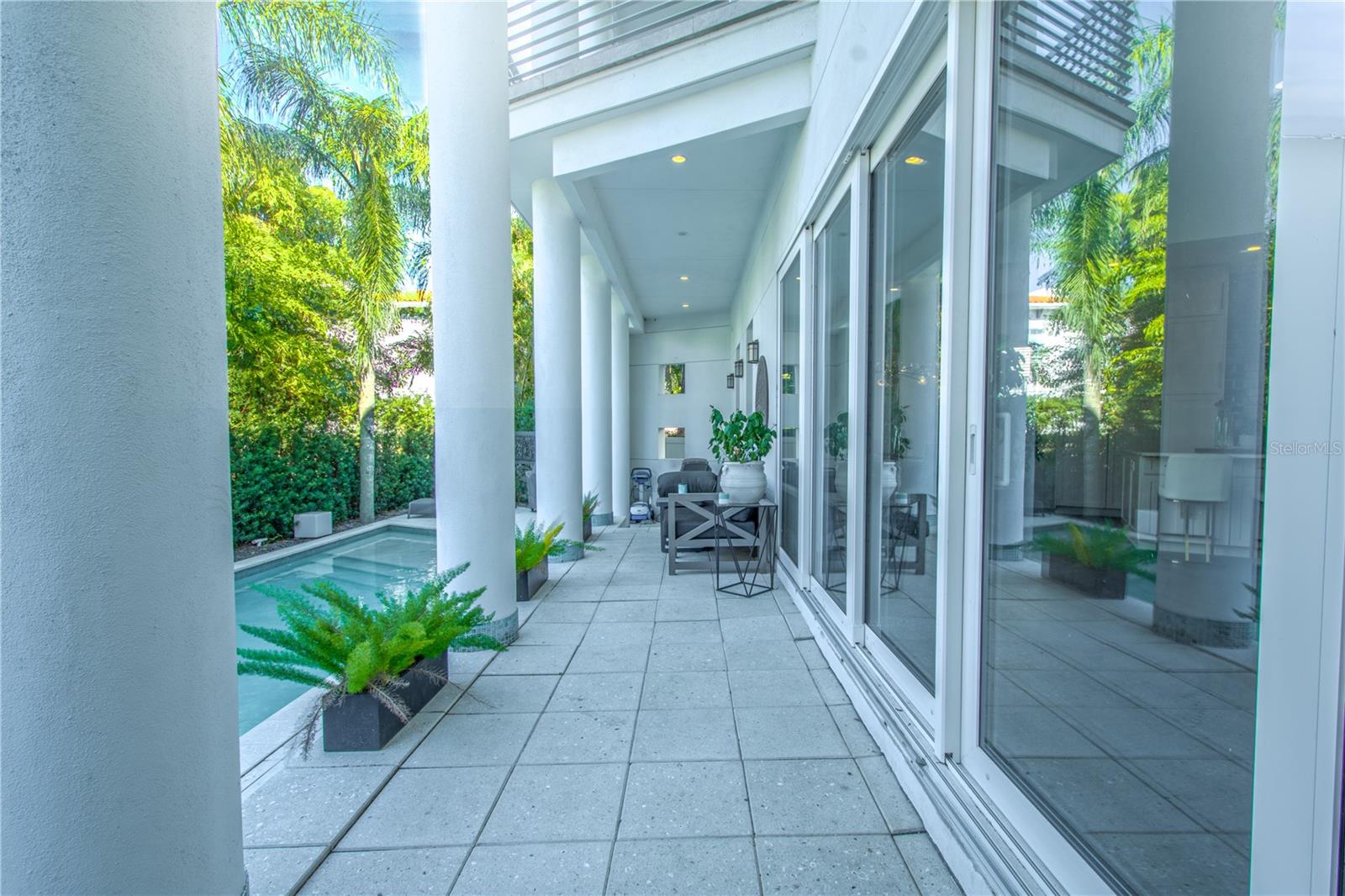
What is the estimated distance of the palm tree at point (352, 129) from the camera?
30.4 feet

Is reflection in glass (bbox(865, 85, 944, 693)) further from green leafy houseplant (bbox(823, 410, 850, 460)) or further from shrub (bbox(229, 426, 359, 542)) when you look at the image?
shrub (bbox(229, 426, 359, 542))

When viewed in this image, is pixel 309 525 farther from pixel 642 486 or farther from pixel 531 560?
pixel 531 560

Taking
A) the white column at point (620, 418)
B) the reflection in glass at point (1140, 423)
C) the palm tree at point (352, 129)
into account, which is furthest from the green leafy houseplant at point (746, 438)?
the palm tree at point (352, 129)

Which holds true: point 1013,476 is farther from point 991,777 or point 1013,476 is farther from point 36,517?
point 36,517

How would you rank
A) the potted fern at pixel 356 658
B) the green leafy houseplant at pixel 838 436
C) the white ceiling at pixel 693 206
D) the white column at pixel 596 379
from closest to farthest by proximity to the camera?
the potted fern at pixel 356 658 < the green leafy houseplant at pixel 838 436 < the white ceiling at pixel 693 206 < the white column at pixel 596 379

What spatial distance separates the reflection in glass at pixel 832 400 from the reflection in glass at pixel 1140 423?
1775mm

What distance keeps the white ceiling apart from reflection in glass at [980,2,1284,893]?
3.78m

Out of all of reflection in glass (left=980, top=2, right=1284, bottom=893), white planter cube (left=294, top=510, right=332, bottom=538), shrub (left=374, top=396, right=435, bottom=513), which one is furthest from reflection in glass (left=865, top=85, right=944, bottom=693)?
shrub (left=374, top=396, right=435, bottom=513)

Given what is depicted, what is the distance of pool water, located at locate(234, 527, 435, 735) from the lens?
12.7ft

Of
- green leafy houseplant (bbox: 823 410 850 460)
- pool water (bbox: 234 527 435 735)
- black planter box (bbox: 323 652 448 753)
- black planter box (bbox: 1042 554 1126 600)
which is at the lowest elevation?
pool water (bbox: 234 527 435 735)

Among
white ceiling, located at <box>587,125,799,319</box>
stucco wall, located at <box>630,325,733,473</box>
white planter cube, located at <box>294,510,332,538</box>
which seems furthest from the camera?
stucco wall, located at <box>630,325,733,473</box>

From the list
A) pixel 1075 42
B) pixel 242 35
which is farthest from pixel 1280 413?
pixel 242 35

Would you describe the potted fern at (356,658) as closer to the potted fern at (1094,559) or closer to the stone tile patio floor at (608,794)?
the stone tile patio floor at (608,794)

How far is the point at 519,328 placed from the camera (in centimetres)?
1544
